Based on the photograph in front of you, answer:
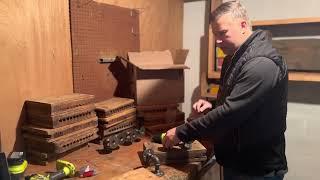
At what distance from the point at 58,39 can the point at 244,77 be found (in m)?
1.10

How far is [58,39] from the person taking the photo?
1.71m

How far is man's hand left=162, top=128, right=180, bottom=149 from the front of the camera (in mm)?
1422

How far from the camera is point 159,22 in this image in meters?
2.67

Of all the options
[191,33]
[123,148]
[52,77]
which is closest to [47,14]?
[52,77]

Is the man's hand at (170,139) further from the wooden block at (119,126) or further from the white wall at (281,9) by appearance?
the white wall at (281,9)

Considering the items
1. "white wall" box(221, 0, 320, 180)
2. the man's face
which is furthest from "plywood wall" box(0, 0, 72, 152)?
"white wall" box(221, 0, 320, 180)

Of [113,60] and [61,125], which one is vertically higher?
[113,60]

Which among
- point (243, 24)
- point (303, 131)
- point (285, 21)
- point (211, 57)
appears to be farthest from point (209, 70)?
point (243, 24)

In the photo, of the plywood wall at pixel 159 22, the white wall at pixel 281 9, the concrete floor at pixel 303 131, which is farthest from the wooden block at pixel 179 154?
the white wall at pixel 281 9

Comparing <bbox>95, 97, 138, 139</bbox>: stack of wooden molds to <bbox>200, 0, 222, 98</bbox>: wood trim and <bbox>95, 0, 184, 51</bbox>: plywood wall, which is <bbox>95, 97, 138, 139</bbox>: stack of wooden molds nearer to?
<bbox>95, 0, 184, 51</bbox>: plywood wall

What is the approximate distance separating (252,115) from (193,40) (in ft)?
5.85

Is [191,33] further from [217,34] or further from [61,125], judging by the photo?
[61,125]

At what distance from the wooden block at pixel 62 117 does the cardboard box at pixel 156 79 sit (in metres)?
0.49

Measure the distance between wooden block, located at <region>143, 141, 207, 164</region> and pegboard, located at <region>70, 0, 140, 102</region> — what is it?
0.69 m
